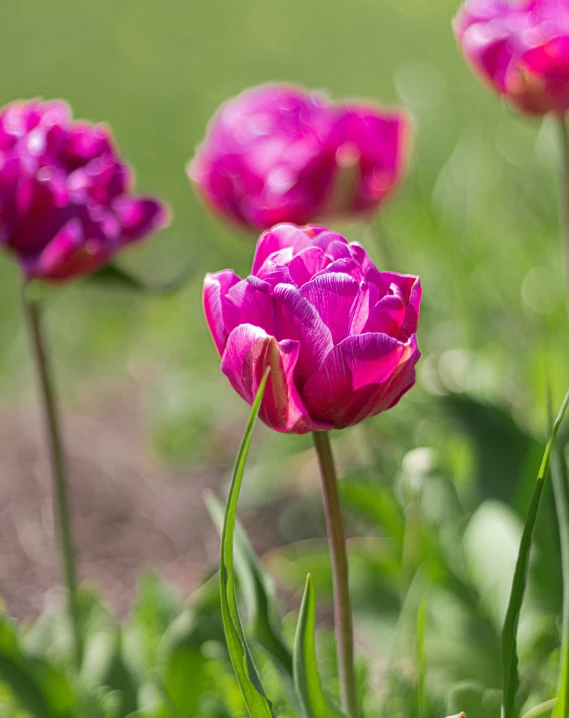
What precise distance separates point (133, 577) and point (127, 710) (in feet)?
1.90

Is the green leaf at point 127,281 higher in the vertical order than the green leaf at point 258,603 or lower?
higher

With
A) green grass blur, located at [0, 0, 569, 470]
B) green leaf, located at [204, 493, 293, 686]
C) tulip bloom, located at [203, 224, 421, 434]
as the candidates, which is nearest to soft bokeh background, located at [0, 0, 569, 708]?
green grass blur, located at [0, 0, 569, 470]

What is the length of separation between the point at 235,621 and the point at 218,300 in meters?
0.21

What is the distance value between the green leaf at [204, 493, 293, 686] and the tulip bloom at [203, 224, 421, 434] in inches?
6.7

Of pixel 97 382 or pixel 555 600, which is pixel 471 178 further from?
pixel 555 600

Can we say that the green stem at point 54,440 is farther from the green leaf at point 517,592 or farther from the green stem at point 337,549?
the green leaf at point 517,592

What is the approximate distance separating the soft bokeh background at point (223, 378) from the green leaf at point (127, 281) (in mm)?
21

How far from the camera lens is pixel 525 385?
1.60 m

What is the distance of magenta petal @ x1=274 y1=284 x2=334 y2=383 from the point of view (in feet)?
2.08

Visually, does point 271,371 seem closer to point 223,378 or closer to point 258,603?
point 258,603

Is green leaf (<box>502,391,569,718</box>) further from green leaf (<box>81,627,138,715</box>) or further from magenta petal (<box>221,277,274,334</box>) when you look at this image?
green leaf (<box>81,627,138,715</box>)

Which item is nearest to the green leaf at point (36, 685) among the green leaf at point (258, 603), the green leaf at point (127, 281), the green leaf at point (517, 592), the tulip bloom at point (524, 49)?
the green leaf at point (258, 603)

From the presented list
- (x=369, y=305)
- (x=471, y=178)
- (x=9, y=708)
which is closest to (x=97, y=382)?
(x=471, y=178)

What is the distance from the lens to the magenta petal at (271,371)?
0.63 meters
